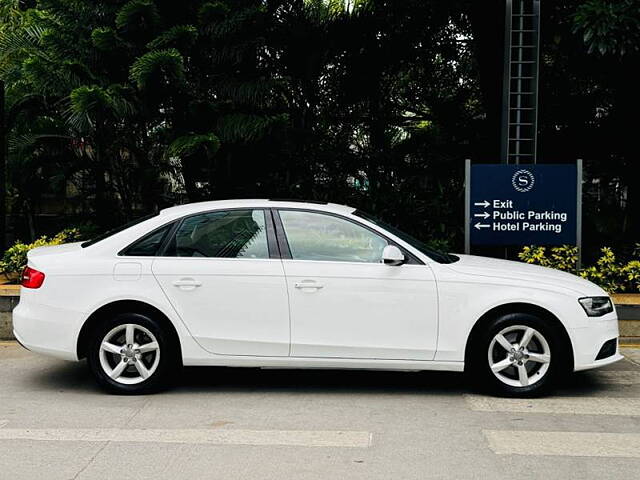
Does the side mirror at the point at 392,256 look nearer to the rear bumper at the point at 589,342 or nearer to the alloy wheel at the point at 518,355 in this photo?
the alloy wheel at the point at 518,355

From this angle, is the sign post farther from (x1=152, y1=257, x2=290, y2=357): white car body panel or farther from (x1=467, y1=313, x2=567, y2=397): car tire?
(x1=152, y1=257, x2=290, y2=357): white car body panel

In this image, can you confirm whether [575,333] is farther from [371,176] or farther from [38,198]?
[38,198]

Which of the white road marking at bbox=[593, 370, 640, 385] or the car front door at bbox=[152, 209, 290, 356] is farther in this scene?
the white road marking at bbox=[593, 370, 640, 385]

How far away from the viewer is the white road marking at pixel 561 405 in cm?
604

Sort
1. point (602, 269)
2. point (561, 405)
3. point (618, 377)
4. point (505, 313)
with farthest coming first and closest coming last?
point (602, 269) < point (618, 377) < point (505, 313) < point (561, 405)

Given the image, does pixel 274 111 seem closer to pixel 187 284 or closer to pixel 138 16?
pixel 138 16

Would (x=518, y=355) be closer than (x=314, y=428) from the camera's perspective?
No

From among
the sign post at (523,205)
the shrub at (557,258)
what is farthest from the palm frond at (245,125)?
the shrub at (557,258)

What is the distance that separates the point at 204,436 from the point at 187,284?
1.37 m

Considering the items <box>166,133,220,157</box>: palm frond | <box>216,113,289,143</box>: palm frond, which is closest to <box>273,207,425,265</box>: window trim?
<box>166,133,220,157</box>: palm frond

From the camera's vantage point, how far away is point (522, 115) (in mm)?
10945

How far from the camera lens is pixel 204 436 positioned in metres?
5.39

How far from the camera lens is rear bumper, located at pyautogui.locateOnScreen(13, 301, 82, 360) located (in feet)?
20.9

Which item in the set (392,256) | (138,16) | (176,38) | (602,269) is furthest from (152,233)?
(602,269)
